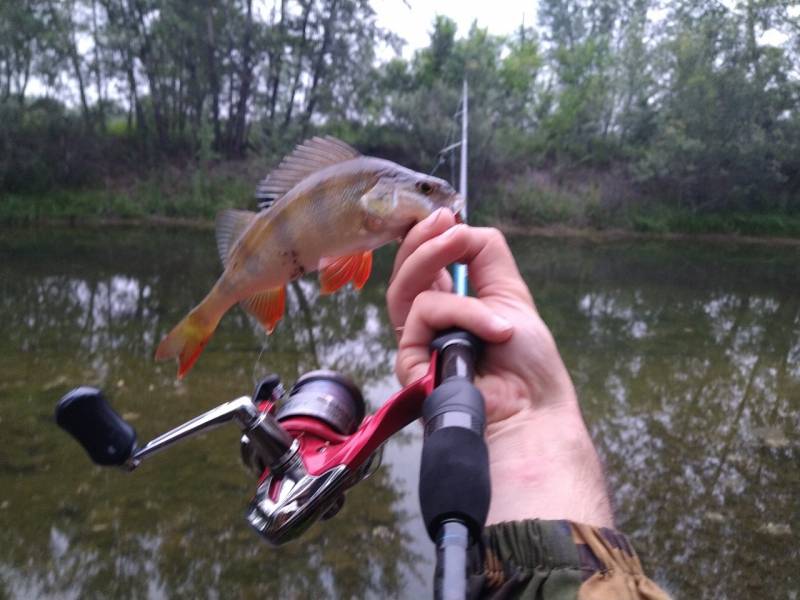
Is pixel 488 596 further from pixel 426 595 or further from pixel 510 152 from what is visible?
pixel 510 152

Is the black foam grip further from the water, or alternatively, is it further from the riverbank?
the riverbank

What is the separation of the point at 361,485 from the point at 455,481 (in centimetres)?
370

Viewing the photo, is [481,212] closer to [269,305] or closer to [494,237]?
[494,237]

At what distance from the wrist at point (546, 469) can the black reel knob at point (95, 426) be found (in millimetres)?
771

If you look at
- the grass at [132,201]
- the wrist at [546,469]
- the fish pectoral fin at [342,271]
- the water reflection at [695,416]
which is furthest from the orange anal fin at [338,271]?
the grass at [132,201]

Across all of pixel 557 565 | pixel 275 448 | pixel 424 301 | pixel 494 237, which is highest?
pixel 494 237

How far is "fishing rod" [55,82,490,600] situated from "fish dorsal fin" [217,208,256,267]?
0.39 metres

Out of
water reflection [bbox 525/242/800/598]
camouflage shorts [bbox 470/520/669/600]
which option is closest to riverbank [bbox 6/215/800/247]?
water reflection [bbox 525/242/800/598]

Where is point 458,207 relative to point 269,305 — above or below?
above

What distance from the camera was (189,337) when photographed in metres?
1.75

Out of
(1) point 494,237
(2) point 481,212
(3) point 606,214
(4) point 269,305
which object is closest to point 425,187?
(1) point 494,237

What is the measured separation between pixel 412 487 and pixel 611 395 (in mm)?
2725

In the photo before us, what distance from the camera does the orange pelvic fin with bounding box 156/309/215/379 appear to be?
5.65ft

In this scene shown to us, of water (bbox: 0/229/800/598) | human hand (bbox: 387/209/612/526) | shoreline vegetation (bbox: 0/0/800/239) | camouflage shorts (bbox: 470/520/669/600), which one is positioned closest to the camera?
camouflage shorts (bbox: 470/520/669/600)
